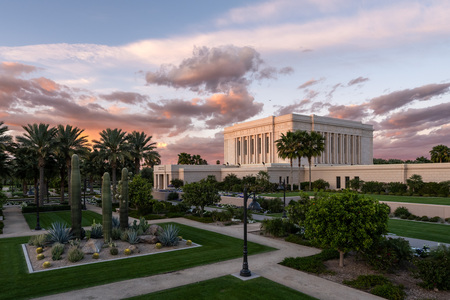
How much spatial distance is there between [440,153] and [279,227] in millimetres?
56861

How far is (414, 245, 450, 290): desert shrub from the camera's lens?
1123 cm

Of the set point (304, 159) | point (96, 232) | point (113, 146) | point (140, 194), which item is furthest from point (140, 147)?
point (304, 159)

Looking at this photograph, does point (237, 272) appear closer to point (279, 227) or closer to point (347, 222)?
point (347, 222)

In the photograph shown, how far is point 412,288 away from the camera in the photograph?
38.0ft

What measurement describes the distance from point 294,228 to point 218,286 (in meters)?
11.0

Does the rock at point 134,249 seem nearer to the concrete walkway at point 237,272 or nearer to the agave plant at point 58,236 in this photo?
the agave plant at point 58,236

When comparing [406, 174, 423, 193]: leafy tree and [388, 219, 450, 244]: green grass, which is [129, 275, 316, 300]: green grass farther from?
[406, 174, 423, 193]: leafy tree

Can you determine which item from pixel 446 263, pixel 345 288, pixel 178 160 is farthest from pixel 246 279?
pixel 178 160

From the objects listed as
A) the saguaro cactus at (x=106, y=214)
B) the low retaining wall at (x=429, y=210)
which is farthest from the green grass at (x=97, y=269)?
the low retaining wall at (x=429, y=210)

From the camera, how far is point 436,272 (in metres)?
11.3

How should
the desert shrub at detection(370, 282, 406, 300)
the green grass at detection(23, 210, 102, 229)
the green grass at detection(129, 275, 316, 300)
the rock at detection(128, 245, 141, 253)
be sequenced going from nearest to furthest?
the desert shrub at detection(370, 282, 406, 300) < the green grass at detection(129, 275, 316, 300) < the rock at detection(128, 245, 141, 253) < the green grass at detection(23, 210, 102, 229)

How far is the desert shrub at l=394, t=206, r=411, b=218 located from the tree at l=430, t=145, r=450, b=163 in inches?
1596

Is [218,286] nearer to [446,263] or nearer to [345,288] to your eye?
[345,288]

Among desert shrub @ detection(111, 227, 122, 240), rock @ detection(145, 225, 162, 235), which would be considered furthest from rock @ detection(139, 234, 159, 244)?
desert shrub @ detection(111, 227, 122, 240)
